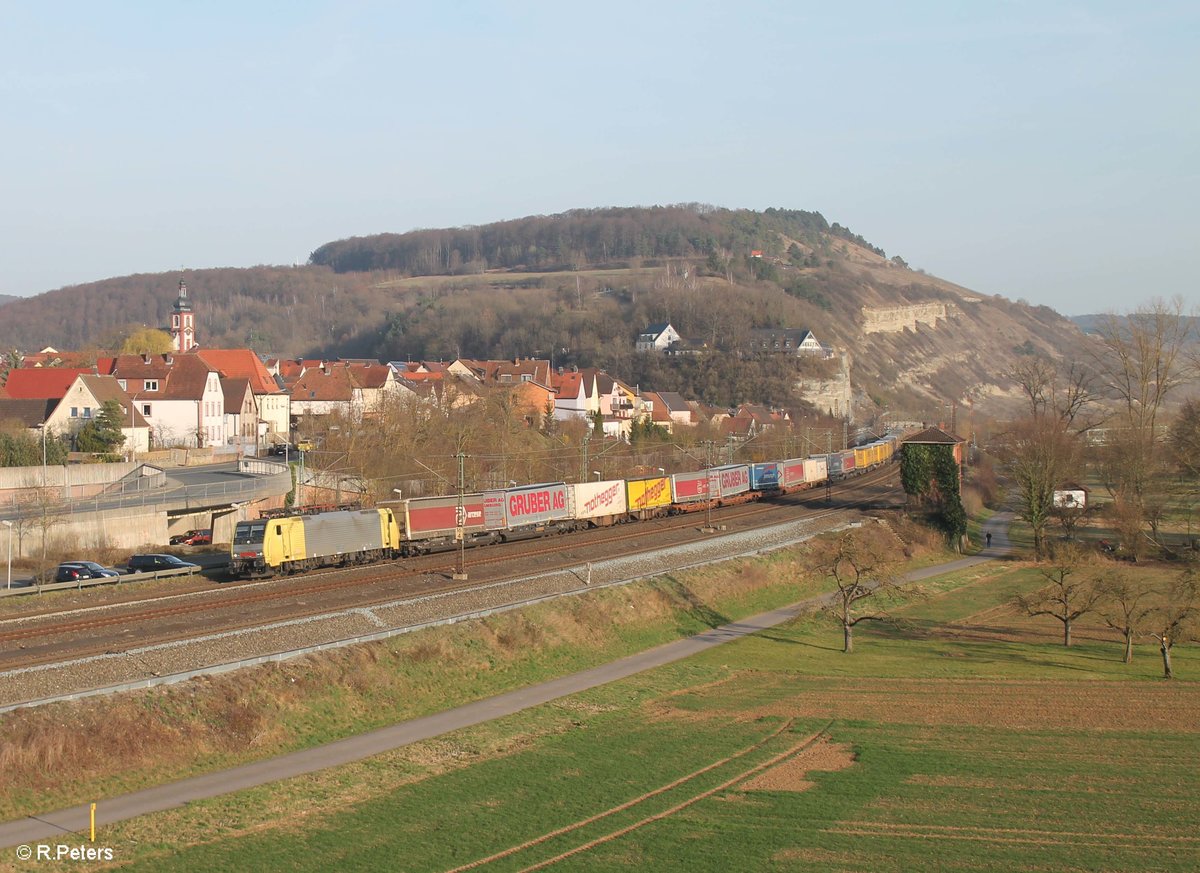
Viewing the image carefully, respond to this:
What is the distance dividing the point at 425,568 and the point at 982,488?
59588mm

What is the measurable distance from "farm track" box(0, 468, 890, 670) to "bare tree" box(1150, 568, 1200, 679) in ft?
70.3

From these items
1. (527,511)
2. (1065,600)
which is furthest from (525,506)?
(1065,600)

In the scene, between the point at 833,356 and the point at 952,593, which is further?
the point at 833,356

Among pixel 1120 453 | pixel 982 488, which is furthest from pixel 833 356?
pixel 1120 453

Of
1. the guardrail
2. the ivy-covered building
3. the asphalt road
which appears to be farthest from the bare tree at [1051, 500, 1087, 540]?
the guardrail

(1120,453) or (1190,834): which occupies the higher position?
(1120,453)

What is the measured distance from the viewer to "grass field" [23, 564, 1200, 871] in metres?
19.3

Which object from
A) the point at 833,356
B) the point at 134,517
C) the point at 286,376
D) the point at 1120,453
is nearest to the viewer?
the point at 134,517

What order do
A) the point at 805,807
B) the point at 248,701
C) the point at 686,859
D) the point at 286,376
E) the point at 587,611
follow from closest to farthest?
1. the point at 686,859
2. the point at 805,807
3. the point at 248,701
4. the point at 587,611
5. the point at 286,376

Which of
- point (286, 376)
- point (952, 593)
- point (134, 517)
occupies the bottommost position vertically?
point (952, 593)

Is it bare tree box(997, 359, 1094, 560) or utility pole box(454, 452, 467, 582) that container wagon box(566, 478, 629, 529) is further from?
bare tree box(997, 359, 1094, 560)

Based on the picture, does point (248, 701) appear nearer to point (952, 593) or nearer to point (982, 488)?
point (952, 593)

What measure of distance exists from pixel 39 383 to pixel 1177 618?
233 feet

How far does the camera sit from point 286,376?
124 metres
